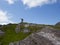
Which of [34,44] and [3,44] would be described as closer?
[34,44]

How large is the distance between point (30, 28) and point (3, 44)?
11.5 m

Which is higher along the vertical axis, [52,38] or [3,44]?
[52,38]

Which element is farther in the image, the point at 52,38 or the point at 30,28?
the point at 30,28

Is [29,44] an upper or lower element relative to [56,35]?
lower

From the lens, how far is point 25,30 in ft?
157

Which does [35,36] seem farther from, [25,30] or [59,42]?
[25,30]

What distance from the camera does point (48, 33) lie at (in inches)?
Answer: 1223

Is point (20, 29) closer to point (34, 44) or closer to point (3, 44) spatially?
point (3, 44)

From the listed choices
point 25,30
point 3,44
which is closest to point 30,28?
point 25,30

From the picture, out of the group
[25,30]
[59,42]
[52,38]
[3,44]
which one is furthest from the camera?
[25,30]

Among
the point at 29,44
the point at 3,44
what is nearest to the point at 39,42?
the point at 29,44

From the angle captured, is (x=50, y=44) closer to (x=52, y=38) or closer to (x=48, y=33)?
(x=52, y=38)

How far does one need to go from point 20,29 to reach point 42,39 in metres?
22.2

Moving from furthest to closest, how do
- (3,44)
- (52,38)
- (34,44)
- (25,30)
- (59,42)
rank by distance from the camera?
(25,30) < (3,44) < (34,44) < (52,38) < (59,42)
